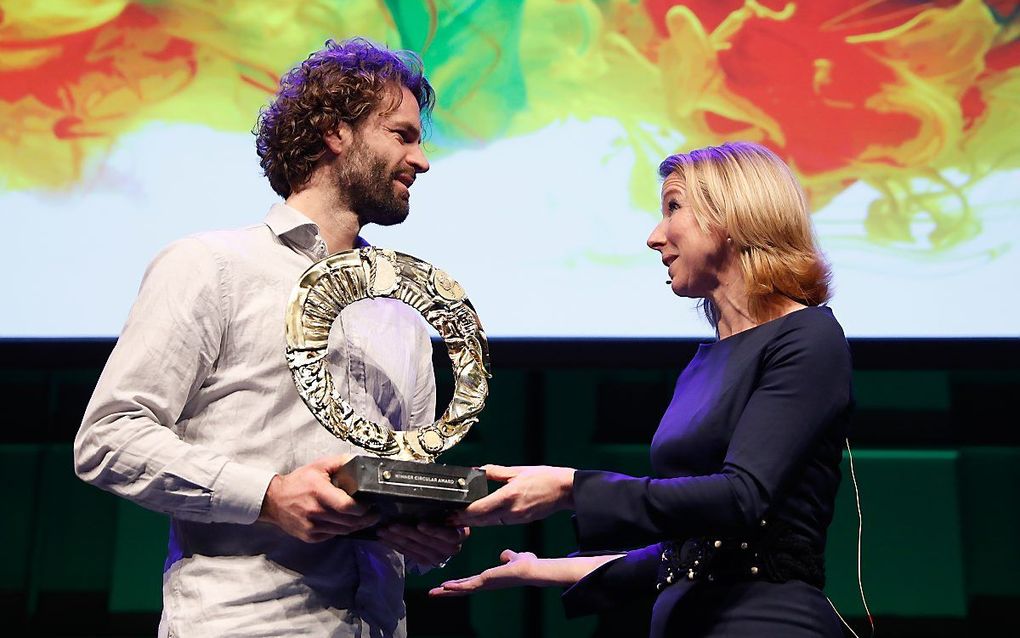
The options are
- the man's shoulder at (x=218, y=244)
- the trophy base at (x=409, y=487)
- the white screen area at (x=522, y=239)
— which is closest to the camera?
the trophy base at (x=409, y=487)

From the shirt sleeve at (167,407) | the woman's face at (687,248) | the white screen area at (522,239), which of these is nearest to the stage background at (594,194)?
the white screen area at (522,239)

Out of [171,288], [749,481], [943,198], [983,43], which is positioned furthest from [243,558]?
[983,43]

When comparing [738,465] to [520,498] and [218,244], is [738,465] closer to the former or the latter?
[520,498]

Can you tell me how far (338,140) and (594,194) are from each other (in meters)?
1.06

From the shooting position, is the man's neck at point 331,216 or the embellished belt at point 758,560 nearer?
the embellished belt at point 758,560

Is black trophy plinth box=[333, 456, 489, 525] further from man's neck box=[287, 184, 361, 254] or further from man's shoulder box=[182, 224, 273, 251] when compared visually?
man's neck box=[287, 184, 361, 254]

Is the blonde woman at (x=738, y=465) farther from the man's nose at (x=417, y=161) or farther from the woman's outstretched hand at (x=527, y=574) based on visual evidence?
the man's nose at (x=417, y=161)

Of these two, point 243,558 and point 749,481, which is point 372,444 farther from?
point 749,481

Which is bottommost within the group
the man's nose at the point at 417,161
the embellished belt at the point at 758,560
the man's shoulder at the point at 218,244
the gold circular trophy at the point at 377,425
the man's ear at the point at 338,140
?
the embellished belt at the point at 758,560

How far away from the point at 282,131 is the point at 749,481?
1.19 meters

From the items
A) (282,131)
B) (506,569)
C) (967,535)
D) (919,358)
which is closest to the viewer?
(506,569)

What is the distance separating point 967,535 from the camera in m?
3.13

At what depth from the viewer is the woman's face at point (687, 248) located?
1892mm

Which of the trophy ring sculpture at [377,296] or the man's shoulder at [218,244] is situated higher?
the man's shoulder at [218,244]
